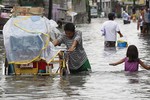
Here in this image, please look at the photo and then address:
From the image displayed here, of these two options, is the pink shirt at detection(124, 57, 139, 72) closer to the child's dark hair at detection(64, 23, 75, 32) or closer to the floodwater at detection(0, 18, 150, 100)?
the floodwater at detection(0, 18, 150, 100)

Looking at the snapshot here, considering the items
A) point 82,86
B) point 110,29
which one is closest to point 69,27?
point 82,86

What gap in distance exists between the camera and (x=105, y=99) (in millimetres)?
9969

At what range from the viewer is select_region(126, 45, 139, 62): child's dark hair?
13.8m

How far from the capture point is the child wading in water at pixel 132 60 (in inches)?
544

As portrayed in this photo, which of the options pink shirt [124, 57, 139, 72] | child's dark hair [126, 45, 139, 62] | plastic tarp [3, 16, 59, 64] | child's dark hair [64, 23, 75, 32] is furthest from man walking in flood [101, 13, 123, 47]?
plastic tarp [3, 16, 59, 64]

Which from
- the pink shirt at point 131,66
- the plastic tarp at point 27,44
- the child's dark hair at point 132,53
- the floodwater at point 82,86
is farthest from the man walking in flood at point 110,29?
the plastic tarp at point 27,44

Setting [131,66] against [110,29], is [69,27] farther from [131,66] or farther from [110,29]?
[110,29]

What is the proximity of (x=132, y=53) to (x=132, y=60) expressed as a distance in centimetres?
24

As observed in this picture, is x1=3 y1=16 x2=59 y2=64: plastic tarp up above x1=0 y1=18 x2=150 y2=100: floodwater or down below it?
above

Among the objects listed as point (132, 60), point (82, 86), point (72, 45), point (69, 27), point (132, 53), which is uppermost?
point (69, 27)

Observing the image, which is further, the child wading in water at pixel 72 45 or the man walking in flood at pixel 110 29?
the man walking in flood at pixel 110 29

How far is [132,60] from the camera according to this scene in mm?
14023

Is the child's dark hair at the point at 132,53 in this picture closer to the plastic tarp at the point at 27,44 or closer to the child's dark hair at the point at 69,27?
the child's dark hair at the point at 69,27

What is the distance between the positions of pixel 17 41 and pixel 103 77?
2017 millimetres
